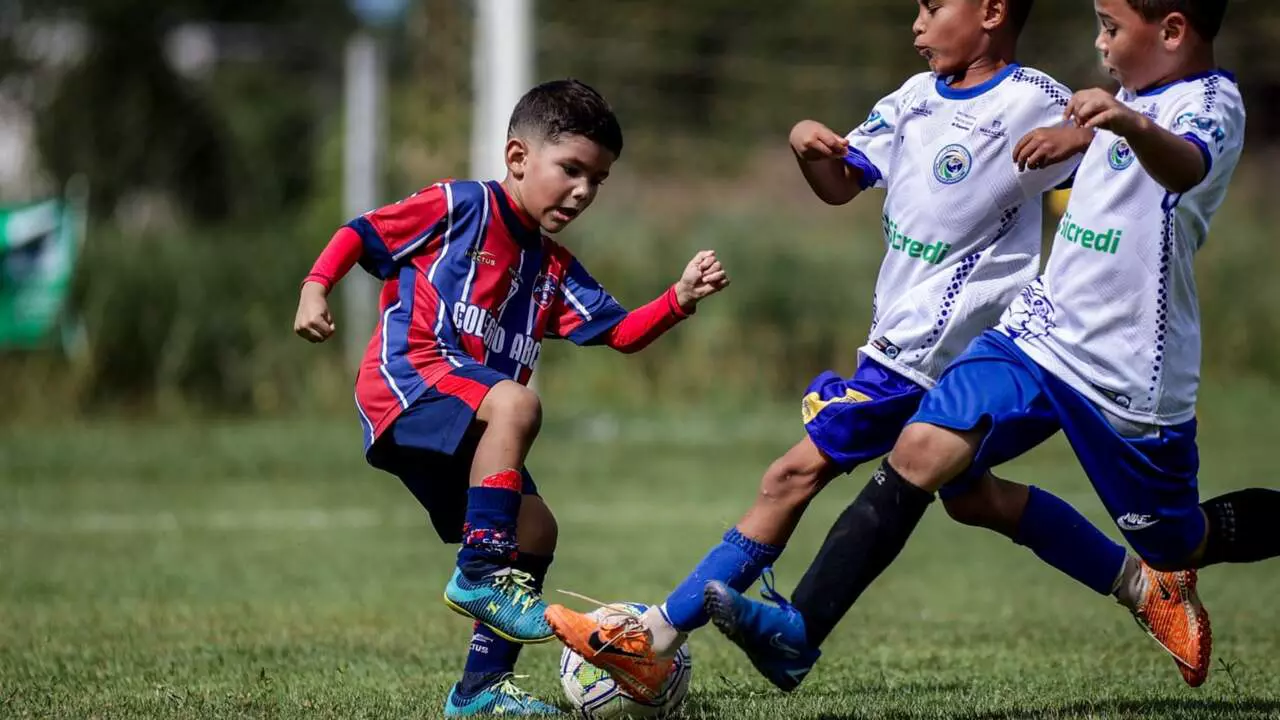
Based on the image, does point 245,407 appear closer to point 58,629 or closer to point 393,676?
point 58,629

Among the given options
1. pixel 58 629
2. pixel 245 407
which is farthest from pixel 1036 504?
pixel 245 407

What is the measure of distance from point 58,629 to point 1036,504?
377 cm

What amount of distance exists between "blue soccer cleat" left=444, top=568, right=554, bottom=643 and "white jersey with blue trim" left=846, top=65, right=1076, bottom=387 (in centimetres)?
121

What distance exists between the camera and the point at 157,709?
15.6 feet

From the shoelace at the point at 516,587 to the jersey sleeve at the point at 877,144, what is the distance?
4.98ft

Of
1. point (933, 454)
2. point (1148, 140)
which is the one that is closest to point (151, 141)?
point (933, 454)

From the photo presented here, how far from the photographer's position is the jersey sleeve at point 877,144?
5.03 m

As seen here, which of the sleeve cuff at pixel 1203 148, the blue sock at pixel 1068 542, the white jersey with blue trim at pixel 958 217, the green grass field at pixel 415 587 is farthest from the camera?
the blue sock at pixel 1068 542

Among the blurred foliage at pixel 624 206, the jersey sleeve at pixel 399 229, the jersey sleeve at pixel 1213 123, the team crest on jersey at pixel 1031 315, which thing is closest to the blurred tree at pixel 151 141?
the blurred foliage at pixel 624 206

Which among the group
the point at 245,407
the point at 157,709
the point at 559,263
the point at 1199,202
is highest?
the point at 1199,202

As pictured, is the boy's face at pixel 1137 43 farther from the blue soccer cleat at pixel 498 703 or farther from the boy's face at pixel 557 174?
the blue soccer cleat at pixel 498 703

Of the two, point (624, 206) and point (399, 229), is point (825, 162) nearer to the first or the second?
point (399, 229)

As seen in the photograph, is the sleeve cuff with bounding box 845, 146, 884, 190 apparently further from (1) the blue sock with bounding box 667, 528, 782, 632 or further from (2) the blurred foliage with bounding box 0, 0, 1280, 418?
(2) the blurred foliage with bounding box 0, 0, 1280, 418

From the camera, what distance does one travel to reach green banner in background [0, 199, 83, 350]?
622 inches
